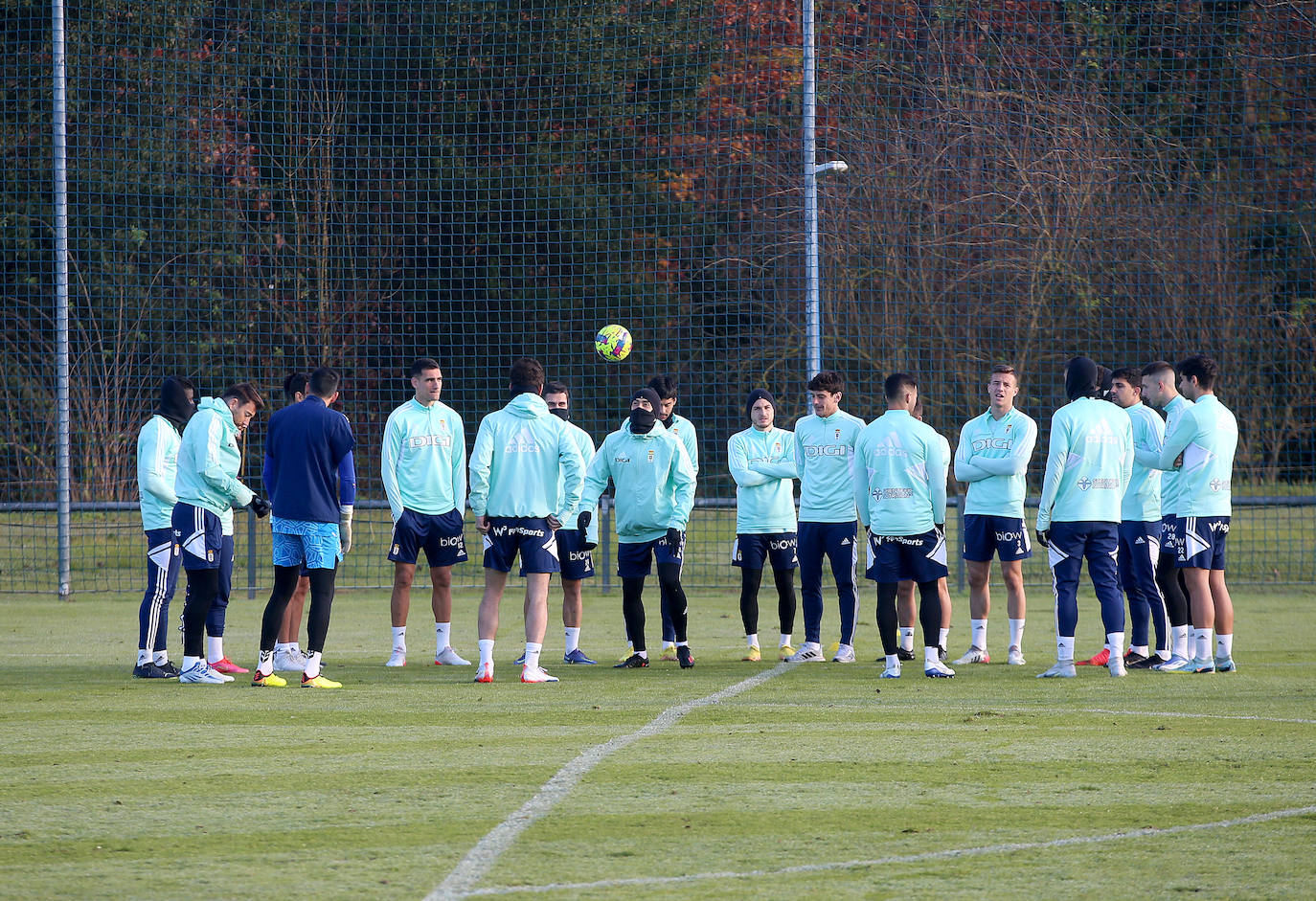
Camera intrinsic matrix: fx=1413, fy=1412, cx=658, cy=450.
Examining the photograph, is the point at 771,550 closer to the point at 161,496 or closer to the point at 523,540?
the point at 523,540

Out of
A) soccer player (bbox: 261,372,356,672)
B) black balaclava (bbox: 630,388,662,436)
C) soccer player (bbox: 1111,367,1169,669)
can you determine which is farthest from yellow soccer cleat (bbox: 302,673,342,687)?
soccer player (bbox: 1111,367,1169,669)

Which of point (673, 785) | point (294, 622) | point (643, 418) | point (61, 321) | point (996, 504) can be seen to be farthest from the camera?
point (61, 321)

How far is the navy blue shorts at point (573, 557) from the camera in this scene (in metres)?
9.95

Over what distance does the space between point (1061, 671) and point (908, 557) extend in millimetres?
1189

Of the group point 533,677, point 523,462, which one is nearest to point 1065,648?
point 533,677

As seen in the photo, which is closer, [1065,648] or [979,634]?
[1065,648]

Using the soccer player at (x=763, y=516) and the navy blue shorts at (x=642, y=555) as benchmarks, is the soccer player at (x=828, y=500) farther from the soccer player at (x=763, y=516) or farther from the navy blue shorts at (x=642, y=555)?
the navy blue shorts at (x=642, y=555)

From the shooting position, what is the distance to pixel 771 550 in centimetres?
1043

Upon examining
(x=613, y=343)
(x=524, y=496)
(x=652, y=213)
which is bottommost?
(x=524, y=496)

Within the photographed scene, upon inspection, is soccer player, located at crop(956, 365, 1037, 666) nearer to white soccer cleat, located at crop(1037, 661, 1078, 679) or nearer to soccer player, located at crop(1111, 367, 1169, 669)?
soccer player, located at crop(1111, 367, 1169, 669)

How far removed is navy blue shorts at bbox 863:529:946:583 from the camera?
8.98 m

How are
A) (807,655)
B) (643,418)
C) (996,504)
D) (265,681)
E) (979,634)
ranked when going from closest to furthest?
(265,681) < (643,418) < (996,504) < (979,634) < (807,655)

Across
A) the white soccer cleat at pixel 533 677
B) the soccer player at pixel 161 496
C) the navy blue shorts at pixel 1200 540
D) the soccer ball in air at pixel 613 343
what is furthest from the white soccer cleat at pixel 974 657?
the soccer ball in air at pixel 613 343

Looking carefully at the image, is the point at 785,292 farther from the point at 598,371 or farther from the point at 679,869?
the point at 679,869
